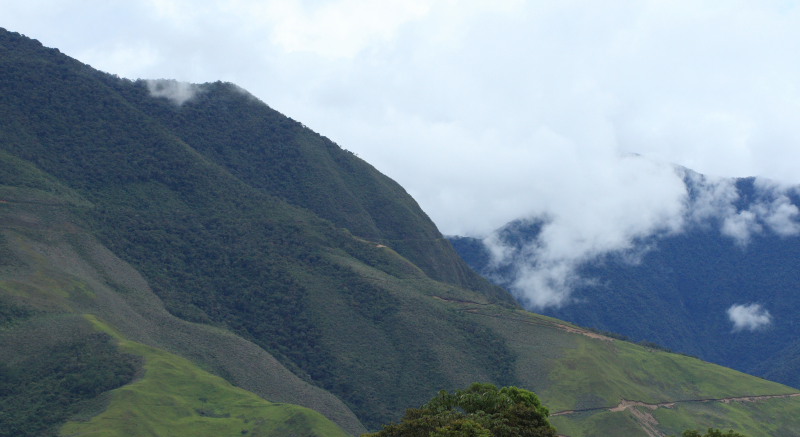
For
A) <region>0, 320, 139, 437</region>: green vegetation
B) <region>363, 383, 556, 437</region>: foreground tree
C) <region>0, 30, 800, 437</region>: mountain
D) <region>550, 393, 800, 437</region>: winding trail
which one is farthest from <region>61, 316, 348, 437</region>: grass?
<region>363, 383, 556, 437</region>: foreground tree

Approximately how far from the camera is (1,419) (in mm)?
128625

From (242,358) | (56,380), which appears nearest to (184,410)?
(56,380)

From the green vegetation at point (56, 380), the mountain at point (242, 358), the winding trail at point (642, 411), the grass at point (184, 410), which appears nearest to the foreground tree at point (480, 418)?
the grass at point (184, 410)

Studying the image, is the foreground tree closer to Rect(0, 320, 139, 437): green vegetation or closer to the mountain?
the mountain

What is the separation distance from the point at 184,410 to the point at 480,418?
75621 millimetres

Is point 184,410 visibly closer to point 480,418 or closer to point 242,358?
point 242,358

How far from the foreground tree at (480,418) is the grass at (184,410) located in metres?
60.2

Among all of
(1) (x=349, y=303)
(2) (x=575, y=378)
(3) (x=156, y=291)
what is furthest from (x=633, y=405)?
(3) (x=156, y=291)

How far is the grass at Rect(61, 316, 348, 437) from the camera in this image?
127325 millimetres

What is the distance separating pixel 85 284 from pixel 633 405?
10068cm

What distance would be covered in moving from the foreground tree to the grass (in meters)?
60.2

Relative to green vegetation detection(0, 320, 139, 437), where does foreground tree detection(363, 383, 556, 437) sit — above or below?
above

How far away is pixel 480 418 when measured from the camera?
2844 inches

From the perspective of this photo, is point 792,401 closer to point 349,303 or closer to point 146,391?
point 349,303
